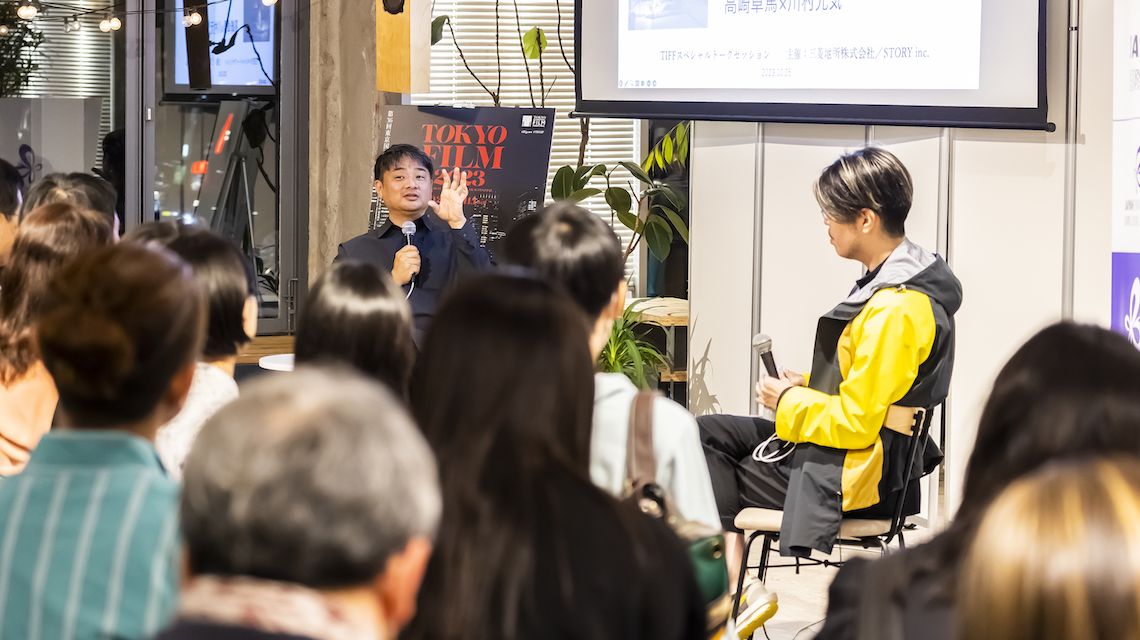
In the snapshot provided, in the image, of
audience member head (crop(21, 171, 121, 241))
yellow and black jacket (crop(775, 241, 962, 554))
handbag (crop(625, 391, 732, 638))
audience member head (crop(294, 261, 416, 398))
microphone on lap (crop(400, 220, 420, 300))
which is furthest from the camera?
microphone on lap (crop(400, 220, 420, 300))

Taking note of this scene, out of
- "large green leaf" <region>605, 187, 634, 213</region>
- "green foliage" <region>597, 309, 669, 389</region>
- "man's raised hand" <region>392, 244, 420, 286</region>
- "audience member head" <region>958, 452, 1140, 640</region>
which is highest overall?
"large green leaf" <region>605, 187, 634, 213</region>

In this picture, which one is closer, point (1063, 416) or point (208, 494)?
point (208, 494)

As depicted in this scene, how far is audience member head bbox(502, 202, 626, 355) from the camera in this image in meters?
2.11

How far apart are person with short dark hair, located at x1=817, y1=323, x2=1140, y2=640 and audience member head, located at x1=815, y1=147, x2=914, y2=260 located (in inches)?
74.6

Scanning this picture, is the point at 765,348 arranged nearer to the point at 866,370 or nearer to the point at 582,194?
the point at 866,370

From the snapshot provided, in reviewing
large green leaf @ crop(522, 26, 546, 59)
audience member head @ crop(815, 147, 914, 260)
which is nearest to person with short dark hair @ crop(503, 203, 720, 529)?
audience member head @ crop(815, 147, 914, 260)

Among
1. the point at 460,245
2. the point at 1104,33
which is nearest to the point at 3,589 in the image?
the point at 460,245

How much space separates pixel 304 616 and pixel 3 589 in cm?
63

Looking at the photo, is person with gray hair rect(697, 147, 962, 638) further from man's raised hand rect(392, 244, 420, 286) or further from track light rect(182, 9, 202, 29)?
track light rect(182, 9, 202, 29)

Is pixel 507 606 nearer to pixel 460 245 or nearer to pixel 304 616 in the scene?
pixel 304 616

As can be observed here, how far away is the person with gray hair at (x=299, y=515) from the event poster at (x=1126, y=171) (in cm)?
327

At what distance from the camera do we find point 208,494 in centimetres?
99

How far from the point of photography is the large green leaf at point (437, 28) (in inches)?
261

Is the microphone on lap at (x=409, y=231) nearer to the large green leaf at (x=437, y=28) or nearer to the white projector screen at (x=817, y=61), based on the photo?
the white projector screen at (x=817, y=61)
